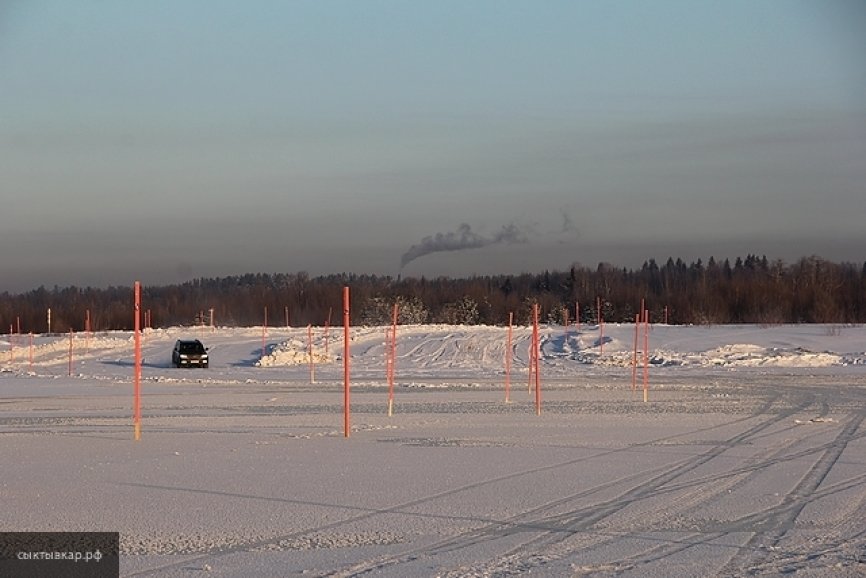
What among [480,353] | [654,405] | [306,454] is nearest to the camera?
[306,454]

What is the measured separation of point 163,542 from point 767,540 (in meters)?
5.51

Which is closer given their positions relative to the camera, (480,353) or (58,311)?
(480,353)

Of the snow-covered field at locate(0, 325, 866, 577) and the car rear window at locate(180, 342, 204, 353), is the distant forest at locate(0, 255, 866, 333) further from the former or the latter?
the snow-covered field at locate(0, 325, 866, 577)

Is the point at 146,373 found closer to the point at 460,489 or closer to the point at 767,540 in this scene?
the point at 460,489

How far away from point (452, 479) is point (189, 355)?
41.6 meters

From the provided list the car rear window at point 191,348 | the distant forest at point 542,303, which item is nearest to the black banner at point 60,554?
the car rear window at point 191,348

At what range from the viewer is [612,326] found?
249ft

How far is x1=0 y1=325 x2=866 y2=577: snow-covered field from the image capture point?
33.7ft

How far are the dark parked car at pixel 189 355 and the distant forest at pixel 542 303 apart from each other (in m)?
45.8

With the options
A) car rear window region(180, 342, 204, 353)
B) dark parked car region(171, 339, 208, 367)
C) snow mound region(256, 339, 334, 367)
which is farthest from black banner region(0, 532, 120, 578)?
snow mound region(256, 339, 334, 367)

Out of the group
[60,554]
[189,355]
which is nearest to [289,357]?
[189,355]

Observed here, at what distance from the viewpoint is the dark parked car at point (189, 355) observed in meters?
55.0

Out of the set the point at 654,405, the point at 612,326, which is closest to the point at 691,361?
the point at 612,326

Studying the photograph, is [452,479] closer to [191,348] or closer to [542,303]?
[191,348]
